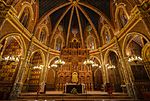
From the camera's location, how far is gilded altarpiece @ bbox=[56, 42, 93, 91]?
15773 mm

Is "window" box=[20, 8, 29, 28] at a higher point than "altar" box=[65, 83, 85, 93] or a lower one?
higher

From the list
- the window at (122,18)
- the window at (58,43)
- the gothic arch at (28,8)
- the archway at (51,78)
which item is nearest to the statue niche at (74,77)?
the archway at (51,78)

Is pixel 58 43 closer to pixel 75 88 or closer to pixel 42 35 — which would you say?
pixel 42 35

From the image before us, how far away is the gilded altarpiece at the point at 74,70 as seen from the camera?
1577 centimetres

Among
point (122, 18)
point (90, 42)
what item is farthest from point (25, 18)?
point (122, 18)

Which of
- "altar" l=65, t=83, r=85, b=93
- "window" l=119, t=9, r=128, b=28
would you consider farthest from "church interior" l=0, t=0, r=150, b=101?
"window" l=119, t=9, r=128, b=28

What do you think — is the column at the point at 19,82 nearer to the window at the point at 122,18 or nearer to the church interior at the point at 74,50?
the church interior at the point at 74,50

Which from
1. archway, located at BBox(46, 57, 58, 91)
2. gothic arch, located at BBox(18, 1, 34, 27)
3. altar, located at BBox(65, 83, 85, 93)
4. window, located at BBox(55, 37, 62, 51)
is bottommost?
altar, located at BBox(65, 83, 85, 93)

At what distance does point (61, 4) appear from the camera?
54.4ft

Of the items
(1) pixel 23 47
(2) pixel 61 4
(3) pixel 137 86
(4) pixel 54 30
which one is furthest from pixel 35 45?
(3) pixel 137 86

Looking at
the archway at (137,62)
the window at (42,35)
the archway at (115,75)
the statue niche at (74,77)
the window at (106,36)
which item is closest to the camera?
the archway at (137,62)

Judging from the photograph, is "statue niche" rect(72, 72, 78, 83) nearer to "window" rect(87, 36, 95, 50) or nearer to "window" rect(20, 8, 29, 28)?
"window" rect(87, 36, 95, 50)

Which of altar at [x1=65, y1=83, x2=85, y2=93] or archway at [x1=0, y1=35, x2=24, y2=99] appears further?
altar at [x1=65, y1=83, x2=85, y2=93]

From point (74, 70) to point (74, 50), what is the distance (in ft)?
11.8
